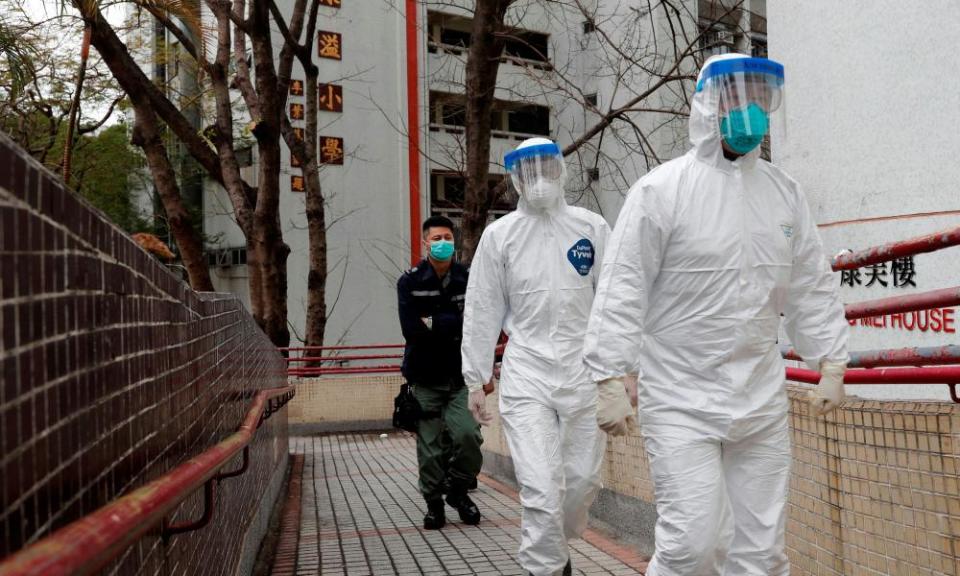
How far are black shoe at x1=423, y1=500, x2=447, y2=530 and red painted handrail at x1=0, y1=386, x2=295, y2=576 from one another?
435 cm

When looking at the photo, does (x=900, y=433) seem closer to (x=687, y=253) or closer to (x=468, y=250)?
(x=687, y=253)

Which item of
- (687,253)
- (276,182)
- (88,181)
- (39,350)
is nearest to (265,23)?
(276,182)

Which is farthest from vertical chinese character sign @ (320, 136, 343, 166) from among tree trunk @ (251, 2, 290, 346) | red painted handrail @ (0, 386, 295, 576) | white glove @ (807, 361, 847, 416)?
red painted handrail @ (0, 386, 295, 576)

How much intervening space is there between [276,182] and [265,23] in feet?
7.39

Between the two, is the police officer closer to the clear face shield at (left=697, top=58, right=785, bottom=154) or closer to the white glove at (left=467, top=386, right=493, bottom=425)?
the white glove at (left=467, top=386, right=493, bottom=425)

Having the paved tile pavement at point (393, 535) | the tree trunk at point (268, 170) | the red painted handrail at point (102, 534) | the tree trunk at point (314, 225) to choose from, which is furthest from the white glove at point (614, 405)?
the tree trunk at point (314, 225)

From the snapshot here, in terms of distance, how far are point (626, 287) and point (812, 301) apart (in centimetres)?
73

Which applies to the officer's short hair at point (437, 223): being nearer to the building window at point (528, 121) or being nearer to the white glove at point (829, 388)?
the white glove at point (829, 388)

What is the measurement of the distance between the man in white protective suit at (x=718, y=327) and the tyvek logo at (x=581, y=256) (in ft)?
4.15

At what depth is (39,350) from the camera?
156cm

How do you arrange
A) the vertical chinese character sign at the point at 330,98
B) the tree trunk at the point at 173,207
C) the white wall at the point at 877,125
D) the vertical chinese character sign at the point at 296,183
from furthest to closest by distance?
1. the vertical chinese character sign at the point at 330,98
2. the vertical chinese character sign at the point at 296,183
3. the tree trunk at the point at 173,207
4. the white wall at the point at 877,125

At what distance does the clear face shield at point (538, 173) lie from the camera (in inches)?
190

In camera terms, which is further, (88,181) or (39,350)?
(88,181)

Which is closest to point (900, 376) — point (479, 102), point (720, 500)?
point (720, 500)
